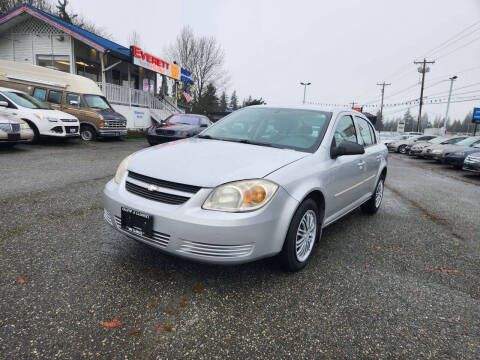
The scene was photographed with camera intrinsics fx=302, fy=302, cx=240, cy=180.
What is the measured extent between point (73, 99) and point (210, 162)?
12179mm

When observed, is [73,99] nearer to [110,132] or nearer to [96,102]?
[96,102]

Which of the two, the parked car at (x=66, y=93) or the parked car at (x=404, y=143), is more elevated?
the parked car at (x=66, y=93)

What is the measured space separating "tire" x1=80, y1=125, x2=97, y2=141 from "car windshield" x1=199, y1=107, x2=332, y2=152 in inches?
411

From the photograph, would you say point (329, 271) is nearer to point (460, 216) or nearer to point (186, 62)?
point (460, 216)

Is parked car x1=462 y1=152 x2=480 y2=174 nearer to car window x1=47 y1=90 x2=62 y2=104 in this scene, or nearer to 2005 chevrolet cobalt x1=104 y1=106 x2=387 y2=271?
2005 chevrolet cobalt x1=104 y1=106 x2=387 y2=271

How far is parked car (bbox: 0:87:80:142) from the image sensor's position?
30.5ft

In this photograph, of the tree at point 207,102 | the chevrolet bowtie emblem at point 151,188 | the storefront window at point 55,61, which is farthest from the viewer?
the tree at point 207,102

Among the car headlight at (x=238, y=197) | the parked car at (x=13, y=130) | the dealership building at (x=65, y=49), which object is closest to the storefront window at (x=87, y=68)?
the dealership building at (x=65, y=49)

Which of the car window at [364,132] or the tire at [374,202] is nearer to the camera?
the car window at [364,132]

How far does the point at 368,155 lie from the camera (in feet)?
13.6

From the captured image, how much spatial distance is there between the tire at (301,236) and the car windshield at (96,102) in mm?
12542

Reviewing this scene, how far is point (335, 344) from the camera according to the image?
196cm

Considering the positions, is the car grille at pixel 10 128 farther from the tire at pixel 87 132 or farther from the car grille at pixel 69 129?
the tire at pixel 87 132

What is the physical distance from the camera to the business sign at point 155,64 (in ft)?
56.9
